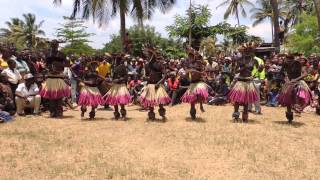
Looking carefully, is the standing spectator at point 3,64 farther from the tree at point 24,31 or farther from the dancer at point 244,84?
the tree at point 24,31

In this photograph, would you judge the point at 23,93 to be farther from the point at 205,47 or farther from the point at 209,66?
the point at 205,47

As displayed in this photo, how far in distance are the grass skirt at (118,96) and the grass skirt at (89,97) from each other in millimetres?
281

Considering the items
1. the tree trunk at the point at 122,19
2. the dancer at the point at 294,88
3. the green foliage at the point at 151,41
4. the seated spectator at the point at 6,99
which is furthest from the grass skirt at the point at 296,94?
the green foliage at the point at 151,41

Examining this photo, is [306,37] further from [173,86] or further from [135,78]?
[173,86]

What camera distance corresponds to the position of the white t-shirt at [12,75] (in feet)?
45.3

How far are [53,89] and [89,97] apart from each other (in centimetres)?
112

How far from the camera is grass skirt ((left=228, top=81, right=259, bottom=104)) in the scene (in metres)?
12.3

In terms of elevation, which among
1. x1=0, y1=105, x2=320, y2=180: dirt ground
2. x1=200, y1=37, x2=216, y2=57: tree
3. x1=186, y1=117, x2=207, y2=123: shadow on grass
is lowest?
x1=0, y1=105, x2=320, y2=180: dirt ground

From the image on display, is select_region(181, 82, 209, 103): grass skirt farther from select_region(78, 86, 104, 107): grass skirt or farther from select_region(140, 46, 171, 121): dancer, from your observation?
select_region(78, 86, 104, 107): grass skirt

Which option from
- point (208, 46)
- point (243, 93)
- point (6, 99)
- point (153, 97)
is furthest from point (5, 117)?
point (208, 46)

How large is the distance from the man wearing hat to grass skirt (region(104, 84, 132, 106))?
2.33 meters

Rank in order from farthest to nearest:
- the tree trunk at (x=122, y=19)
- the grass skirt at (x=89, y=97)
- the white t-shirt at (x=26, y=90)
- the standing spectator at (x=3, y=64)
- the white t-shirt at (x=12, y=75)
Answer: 1. the tree trunk at (x=122, y=19)
2. the standing spectator at (x=3, y=64)
3. the white t-shirt at (x=12, y=75)
4. the white t-shirt at (x=26, y=90)
5. the grass skirt at (x=89, y=97)

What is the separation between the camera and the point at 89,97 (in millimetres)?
12828

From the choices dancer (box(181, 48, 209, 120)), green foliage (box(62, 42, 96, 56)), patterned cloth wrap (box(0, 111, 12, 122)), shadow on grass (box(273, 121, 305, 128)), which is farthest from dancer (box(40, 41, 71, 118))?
green foliage (box(62, 42, 96, 56))
